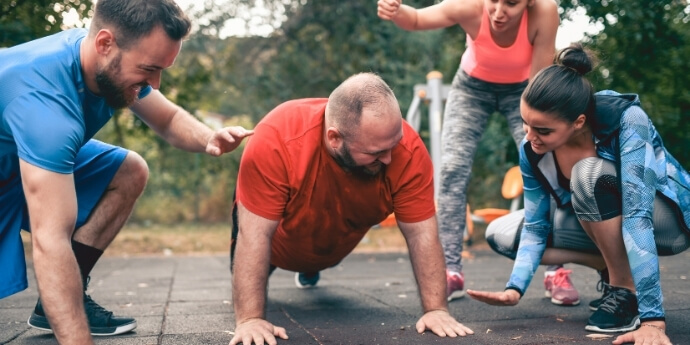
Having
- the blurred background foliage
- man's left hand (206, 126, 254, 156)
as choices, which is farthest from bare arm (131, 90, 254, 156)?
the blurred background foliage

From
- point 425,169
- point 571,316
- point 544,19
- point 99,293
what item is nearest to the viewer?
point 425,169

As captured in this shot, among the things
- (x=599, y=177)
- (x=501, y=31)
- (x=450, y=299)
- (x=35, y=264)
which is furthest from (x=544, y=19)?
(x=35, y=264)

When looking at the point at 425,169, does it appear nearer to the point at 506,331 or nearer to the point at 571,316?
the point at 506,331

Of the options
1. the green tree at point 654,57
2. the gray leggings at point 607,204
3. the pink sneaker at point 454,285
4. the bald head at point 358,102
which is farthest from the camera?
the green tree at point 654,57

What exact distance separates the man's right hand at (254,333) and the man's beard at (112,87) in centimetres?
82

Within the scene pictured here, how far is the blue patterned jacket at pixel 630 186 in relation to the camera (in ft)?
6.63

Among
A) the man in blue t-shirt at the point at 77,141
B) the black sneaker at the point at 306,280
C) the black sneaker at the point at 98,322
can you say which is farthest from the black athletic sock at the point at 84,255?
the black sneaker at the point at 306,280

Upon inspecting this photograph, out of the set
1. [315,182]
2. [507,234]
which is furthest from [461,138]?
[315,182]

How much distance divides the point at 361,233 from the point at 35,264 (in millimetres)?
1299

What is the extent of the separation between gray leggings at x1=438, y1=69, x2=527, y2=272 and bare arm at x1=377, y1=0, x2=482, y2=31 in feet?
0.93

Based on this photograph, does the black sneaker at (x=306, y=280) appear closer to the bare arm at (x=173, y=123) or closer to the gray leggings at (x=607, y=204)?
the bare arm at (x=173, y=123)

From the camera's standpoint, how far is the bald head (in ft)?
6.92

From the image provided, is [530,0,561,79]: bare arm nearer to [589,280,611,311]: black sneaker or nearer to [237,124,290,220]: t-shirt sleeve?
[589,280,611,311]: black sneaker

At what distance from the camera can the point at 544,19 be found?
2807 mm
